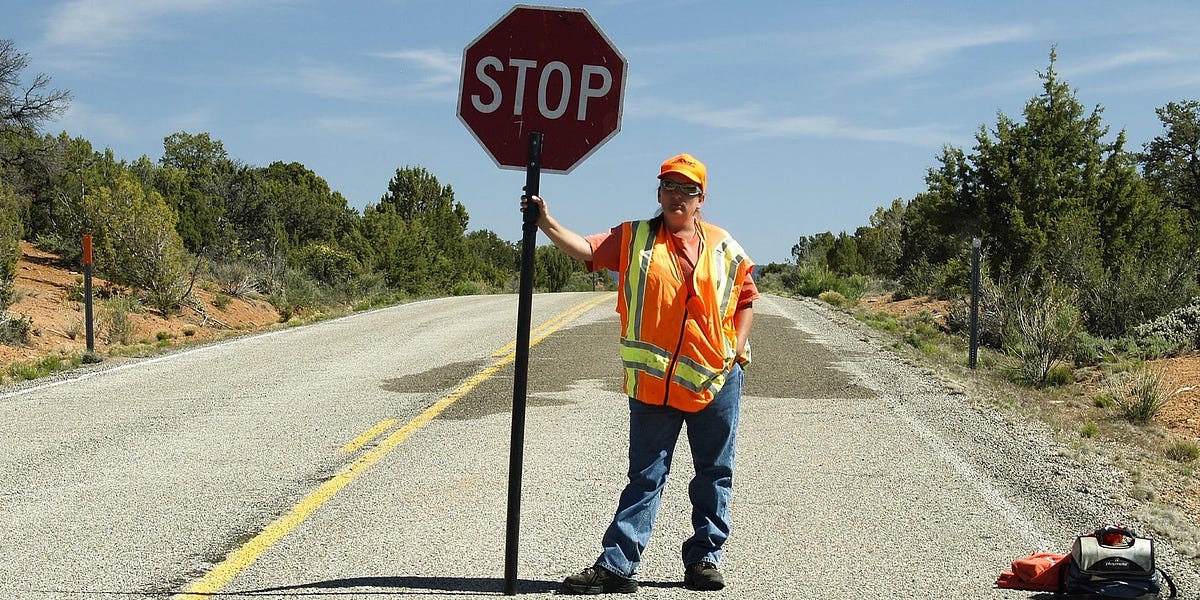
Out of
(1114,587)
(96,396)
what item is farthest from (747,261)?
(96,396)

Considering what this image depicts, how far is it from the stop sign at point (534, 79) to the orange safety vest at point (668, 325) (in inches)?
22.6

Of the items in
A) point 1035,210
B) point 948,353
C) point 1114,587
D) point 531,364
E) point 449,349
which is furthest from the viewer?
point 1035,210

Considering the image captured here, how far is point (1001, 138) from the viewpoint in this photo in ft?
84.8

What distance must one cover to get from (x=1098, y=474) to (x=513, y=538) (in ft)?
14.8

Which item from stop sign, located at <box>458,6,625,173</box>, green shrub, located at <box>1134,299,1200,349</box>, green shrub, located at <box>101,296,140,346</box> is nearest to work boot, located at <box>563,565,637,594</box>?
stop sign, located at <box>458,6,625,173</box>

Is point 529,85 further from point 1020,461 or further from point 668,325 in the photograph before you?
point 1020,461

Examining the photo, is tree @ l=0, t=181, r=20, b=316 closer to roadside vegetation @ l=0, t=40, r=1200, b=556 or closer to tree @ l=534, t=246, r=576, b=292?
roadside vegetation @ l=0, t=40, r=1200, b=556

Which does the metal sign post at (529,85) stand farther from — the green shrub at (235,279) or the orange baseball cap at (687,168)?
the green shrub at (235,279)

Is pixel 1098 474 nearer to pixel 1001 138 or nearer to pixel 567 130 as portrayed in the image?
pixel 567 130

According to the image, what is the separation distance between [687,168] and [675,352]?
764 millimetres

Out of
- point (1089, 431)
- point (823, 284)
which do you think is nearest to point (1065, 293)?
point (1089, 431)

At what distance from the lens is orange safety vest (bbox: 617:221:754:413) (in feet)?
15.3

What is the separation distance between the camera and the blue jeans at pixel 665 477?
4789 millimetres

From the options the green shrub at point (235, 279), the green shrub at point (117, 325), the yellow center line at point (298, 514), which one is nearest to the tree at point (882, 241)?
the green shrub at point (235, 279)
